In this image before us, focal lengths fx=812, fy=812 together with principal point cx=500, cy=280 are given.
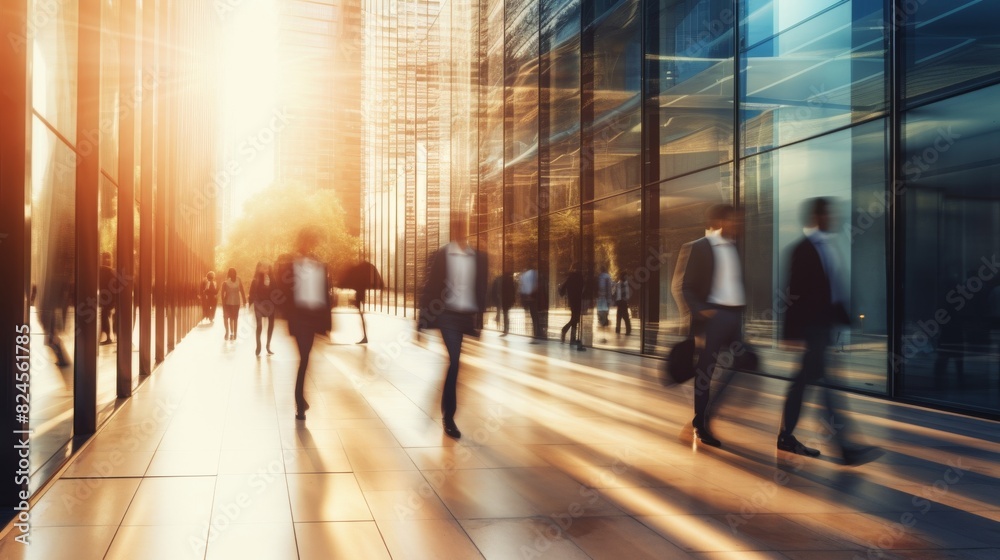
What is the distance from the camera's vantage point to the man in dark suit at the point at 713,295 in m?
6.57

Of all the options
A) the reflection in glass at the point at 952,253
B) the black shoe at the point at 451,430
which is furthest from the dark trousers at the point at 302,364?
the reflection in glass at the point at 952,253

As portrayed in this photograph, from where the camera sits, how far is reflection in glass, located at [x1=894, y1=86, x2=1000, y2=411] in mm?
9086

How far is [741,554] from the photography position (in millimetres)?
3896

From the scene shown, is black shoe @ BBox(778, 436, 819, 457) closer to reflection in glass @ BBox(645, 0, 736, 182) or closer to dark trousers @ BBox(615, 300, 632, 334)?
reflection in glass @ BBox(645, 0, 736, 182)

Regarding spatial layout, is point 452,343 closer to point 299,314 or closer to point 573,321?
point 299,314

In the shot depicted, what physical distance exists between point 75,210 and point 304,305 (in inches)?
91.0

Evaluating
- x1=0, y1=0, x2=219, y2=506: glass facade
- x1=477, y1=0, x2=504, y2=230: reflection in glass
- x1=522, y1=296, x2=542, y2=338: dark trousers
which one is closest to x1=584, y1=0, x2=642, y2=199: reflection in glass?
x1=522, y1=296, x2=542, y2=338: dark trousers

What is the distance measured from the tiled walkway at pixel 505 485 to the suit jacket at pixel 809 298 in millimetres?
1035

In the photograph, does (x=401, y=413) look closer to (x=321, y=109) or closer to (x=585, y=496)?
(x=585, y=496)

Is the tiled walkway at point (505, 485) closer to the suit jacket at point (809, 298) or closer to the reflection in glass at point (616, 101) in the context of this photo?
the suit jacket at point (809, 298)

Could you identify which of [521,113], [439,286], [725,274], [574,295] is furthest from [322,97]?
[725,274]

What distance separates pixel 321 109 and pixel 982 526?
90664mm

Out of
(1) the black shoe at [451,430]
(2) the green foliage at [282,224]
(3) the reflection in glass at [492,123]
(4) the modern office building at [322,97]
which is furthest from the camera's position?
(4) the modern office building at [322,97]

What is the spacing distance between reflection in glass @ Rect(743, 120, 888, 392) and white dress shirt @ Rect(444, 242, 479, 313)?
4.11 m
